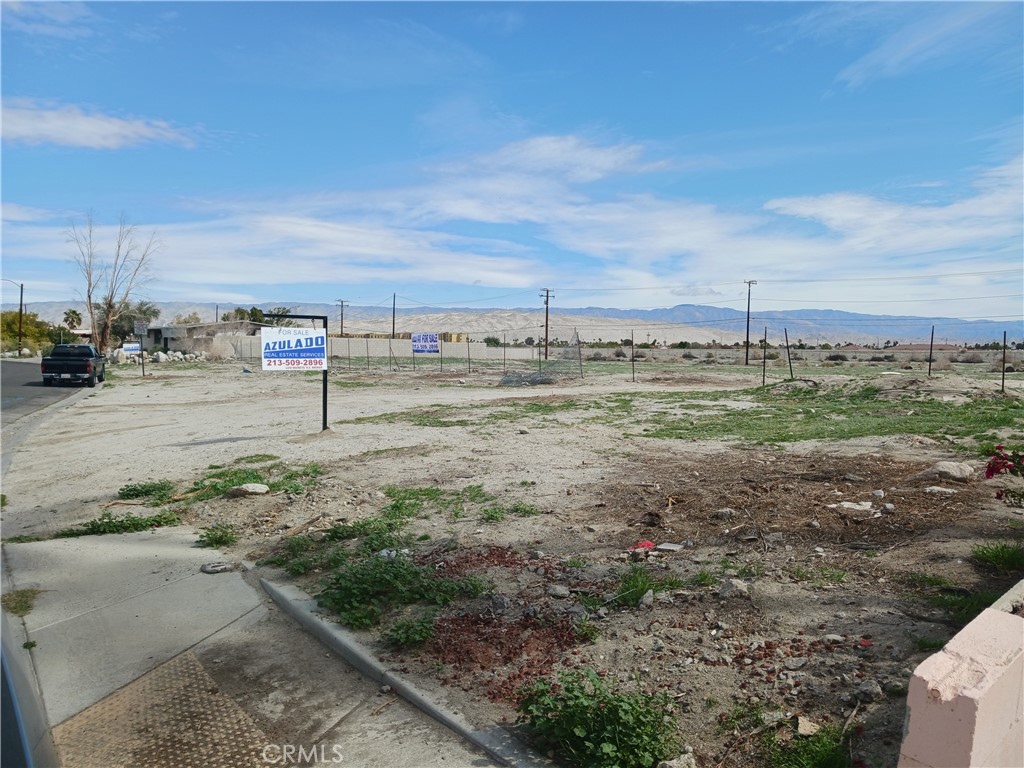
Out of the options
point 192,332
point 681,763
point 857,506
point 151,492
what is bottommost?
point 151,492

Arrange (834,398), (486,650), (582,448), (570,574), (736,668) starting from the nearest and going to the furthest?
(736,668) → (486,650) → (570,574) → (582,448) → (834,398)

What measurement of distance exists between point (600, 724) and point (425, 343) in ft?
146

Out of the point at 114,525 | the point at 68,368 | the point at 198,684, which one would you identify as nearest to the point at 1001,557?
the point at 198,684

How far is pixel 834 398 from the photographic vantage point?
2108 centimetres

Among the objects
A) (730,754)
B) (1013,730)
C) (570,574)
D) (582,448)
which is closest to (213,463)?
(582,448)

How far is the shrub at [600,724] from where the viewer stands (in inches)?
132

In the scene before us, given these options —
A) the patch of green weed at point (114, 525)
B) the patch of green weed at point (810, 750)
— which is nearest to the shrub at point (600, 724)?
the patch of green weed at point (810, 750)

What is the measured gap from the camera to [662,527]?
23.1 ft

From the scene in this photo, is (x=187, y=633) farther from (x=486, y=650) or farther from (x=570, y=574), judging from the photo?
(x=570, y=574)

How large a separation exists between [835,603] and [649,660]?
60.4 inches

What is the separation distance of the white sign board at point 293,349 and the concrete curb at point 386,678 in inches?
346

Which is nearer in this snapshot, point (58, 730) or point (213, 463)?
point (58, 730)

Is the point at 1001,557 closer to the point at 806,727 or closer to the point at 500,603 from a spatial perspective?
the point at 806,727

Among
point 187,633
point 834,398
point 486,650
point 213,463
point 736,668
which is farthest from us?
point 834,398
